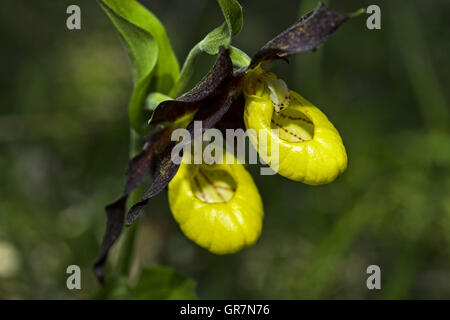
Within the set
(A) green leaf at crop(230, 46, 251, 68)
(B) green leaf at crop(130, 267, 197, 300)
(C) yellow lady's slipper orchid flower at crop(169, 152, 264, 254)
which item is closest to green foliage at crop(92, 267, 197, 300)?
(B) green leaf at crop(130, 267, 197, 300)

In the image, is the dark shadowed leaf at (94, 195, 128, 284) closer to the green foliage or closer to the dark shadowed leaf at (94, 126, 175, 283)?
the dark shadowed leaf at (94, 126, 175, 283)

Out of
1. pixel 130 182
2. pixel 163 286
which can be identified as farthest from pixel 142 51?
pixel 163 286

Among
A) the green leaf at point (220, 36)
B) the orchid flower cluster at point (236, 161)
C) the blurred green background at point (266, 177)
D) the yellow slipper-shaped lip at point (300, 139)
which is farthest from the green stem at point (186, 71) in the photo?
the blurred green background at point (266, 177)

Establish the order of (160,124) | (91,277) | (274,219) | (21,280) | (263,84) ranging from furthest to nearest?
(274,219) < (91,277) < (21,280) < (160,124) < (263,84)

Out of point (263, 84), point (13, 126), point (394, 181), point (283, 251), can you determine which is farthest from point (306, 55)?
point (13, 126)

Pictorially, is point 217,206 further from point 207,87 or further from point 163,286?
point 163,286

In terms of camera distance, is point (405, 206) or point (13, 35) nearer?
point (405, 206)
